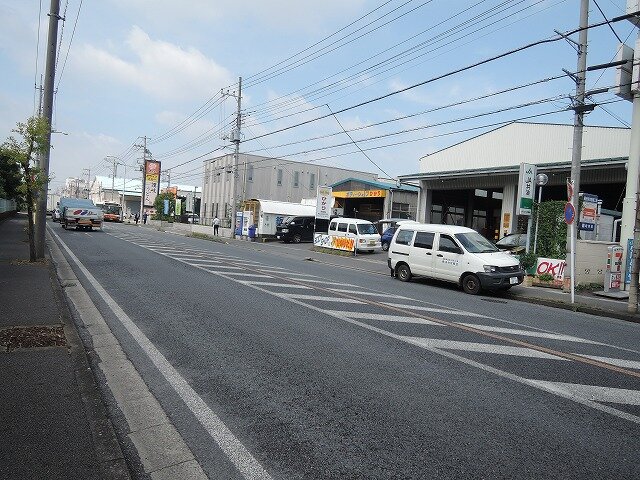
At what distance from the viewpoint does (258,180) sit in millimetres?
57781

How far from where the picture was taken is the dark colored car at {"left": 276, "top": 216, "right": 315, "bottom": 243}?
35.7 meters

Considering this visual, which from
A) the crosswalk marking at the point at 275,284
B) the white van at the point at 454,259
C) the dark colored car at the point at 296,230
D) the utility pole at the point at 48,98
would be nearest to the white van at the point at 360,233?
the dark colored car at the point at 296,230

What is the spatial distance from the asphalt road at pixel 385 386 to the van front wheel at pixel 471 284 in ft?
11.0

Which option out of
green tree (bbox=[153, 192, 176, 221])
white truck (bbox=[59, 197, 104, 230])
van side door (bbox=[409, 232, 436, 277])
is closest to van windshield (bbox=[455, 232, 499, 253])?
van side door (bbox=[409, 232, 436, 277])

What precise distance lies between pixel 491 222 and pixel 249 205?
783 inches

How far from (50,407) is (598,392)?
17.8 ft

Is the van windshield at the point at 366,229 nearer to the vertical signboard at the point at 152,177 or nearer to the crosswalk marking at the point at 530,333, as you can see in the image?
the crosswalk marking at the point at 530,333

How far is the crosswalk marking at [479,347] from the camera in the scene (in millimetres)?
6574

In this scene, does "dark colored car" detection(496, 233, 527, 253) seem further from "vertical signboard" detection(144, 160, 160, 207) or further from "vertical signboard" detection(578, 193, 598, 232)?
"vertical signboard" detection(144, 160, 160, 207)

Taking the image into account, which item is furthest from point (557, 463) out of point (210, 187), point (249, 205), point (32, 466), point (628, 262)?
point (210, 187)

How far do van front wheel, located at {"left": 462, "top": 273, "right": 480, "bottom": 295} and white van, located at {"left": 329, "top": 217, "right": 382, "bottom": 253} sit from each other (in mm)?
14301

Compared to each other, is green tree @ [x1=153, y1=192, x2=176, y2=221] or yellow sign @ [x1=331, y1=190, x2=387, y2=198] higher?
yellow sign @ [x1=331, y1=190, x2=387, y2=198]

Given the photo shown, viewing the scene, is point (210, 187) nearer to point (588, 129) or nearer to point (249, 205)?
point (249, 205)

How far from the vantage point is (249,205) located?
1548 inches
